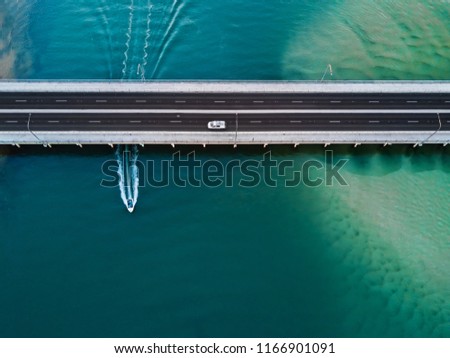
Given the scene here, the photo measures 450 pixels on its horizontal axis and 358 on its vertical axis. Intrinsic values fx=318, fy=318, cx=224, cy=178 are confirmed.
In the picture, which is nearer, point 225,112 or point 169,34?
point 225,112

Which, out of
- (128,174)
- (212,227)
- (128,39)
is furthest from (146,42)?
(212,227)

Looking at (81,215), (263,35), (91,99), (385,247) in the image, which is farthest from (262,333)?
(263,35)

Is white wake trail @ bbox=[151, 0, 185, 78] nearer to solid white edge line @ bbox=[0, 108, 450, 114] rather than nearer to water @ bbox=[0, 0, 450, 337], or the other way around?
water @ bbox=[0, 0, 450, 337]

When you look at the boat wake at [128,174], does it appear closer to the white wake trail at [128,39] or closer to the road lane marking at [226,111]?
the road lane marking at [226,111]

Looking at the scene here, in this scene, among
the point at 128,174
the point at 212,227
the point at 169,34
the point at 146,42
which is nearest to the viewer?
the point at 212,227

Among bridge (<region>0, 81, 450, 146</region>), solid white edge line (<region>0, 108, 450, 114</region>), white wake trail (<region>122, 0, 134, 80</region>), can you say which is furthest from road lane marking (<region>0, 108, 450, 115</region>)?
white wake trail (<region>122, 0, 134, 80</region>)

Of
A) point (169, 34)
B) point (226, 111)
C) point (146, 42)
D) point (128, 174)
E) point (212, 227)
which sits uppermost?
point (169, 34)

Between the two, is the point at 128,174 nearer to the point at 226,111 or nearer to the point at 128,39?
the point at 226,111
